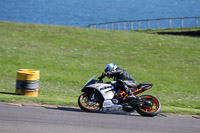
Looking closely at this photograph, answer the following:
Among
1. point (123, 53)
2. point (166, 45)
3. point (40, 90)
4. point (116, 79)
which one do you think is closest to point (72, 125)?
point (116, 79)

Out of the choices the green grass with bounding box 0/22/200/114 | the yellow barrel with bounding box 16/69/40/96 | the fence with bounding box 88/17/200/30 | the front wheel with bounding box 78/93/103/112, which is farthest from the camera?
the fence with bounding box 88/17/200/30

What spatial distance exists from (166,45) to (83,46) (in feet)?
25.8

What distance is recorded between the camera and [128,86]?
1120 centimetres

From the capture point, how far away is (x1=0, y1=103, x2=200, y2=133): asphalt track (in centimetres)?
852

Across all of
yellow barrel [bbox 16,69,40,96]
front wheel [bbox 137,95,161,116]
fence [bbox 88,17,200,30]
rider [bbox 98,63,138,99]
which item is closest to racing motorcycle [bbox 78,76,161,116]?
front wheel [bbox 137,95,161,116]

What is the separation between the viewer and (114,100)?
11.1 meters

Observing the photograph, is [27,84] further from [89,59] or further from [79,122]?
[89,59]

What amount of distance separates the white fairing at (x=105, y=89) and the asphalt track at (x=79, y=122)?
23.1 inches

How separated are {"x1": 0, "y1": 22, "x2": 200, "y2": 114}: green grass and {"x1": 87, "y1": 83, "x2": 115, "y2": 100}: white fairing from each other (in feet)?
6.44

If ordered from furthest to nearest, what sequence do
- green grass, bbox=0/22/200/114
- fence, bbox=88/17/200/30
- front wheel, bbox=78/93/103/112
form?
fence, bbox=88/17/200/30, green grass, bbox=0/22/200/114, front wheel, bbox=78/93/103/112

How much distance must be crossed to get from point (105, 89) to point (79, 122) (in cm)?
203

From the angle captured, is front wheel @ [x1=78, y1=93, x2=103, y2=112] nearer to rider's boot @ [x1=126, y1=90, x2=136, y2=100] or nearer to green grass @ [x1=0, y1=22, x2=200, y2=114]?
rider's boot @ [x1=126, y1=90, x2=136, y2=100]

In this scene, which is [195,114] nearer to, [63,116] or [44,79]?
[63,116]

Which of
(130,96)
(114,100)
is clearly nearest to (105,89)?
(114,100)
